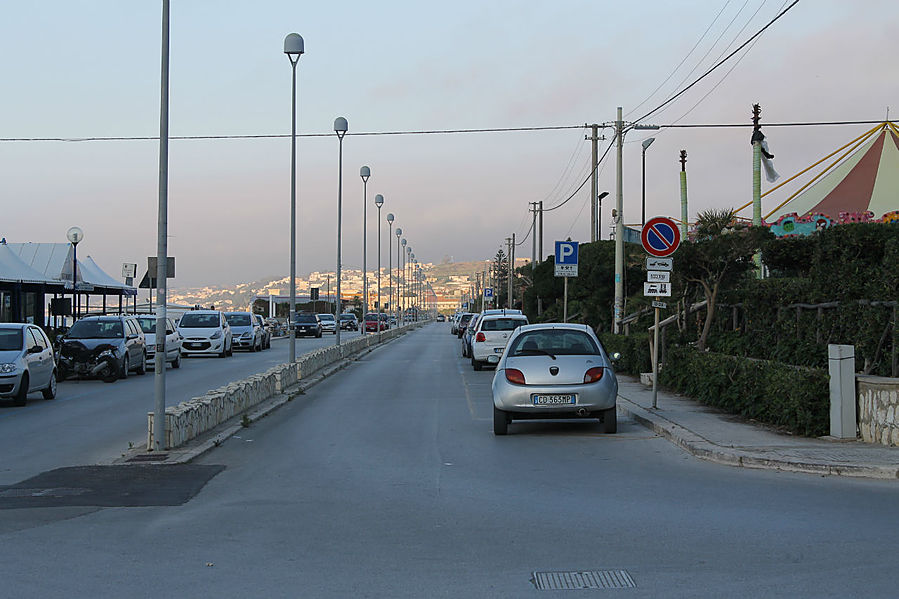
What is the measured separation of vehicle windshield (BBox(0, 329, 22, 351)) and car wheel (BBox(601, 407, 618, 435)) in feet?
38.2

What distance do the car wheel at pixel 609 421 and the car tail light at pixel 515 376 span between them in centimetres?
131

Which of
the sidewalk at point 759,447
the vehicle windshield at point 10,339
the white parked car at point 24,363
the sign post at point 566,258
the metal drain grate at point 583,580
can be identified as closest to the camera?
the metal drain grate at point 583,580

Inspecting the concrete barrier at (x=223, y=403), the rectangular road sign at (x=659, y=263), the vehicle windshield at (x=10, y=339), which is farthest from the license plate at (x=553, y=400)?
the vehicle windshield at (x=10, y=339)

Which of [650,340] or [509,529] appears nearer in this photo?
[509,529]

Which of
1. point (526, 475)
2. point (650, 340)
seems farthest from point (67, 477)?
point (650, 340)

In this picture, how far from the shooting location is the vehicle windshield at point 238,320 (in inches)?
1771

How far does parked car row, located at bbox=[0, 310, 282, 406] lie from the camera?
18094 mm

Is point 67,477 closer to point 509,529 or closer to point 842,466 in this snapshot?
point 509,529

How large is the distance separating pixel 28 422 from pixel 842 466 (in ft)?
41.0

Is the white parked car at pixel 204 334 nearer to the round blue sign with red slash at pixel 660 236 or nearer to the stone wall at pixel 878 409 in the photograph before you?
the round blue sign with red slash at pixel 660 236

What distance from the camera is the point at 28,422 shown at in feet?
51.2

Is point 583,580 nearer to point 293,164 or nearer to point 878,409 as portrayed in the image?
point 878,409

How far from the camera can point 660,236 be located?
635 inches

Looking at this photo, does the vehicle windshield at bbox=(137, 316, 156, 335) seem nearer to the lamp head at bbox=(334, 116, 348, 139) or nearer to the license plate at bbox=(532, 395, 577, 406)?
the lamp head at bbox=(334, 116, 348, 139)
